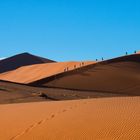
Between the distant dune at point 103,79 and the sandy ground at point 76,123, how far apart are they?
24148 mm

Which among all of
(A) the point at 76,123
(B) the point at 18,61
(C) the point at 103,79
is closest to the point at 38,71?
(B) the point at 18,61

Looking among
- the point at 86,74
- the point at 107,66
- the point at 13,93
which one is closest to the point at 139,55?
the point at 107,66

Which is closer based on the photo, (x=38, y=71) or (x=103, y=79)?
(x=103, y=79)

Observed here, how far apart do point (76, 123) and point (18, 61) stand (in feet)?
283

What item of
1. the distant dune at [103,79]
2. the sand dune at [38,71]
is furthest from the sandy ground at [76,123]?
the sand dune at [38,71]

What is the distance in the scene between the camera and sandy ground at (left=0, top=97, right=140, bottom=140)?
11.5m

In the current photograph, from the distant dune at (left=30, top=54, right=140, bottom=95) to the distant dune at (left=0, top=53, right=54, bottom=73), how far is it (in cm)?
4328

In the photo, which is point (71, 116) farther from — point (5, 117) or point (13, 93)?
point (13, 93)

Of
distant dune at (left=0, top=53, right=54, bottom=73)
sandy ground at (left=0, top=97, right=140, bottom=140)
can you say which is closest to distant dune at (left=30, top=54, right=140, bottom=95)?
sandy ground at (left=0, top=97, right=140, bottom=140)

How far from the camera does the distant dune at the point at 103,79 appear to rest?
4253 centimetres

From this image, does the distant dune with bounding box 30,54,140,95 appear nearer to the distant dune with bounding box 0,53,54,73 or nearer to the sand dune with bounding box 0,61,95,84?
the sand dune with bounding box 0,61,95,84

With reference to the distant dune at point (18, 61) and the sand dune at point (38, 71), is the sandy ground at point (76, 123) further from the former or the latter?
the distant dune at point (18, 61)

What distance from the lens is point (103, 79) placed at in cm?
4544

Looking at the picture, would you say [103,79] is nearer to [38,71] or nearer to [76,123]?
[38,71]
